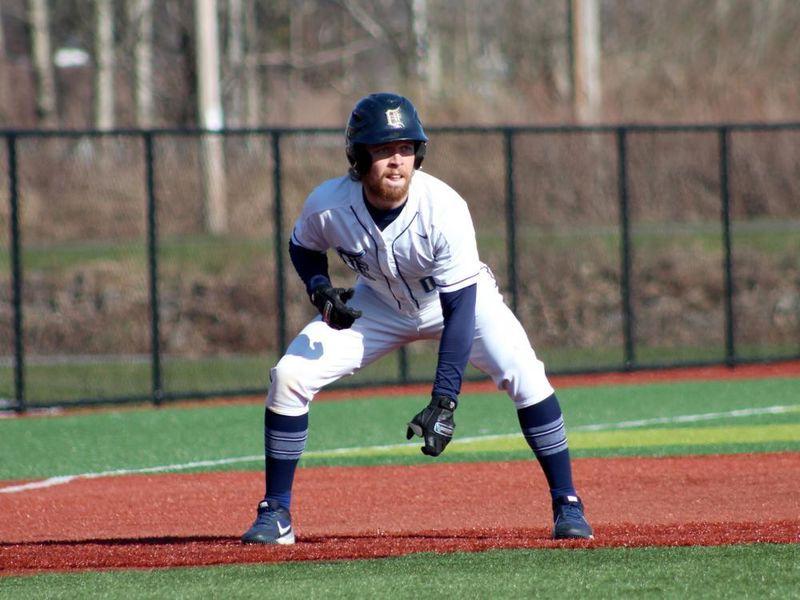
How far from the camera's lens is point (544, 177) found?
21984mm

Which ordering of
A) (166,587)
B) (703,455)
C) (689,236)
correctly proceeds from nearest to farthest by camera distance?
(166,587) → (703,455) → (689,236)

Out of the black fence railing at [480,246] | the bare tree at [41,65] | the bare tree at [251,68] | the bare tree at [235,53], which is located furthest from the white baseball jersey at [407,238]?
the bare tree at [41,65]

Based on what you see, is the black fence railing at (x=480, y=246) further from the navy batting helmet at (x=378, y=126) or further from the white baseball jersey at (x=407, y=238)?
the navy batting helmet at (x=378, y=126)

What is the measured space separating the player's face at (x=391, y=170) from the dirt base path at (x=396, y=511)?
1.51m

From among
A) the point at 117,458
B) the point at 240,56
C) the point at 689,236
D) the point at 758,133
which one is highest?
the point at 240,56

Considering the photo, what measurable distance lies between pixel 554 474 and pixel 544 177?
51.8ft

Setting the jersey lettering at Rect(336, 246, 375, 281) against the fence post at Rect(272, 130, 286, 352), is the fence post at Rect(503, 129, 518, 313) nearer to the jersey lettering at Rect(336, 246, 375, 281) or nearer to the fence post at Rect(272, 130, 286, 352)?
the fence post at Rect(272, 130, 286, 352)

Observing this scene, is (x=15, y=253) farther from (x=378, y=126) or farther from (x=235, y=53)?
(x=235, y=53)

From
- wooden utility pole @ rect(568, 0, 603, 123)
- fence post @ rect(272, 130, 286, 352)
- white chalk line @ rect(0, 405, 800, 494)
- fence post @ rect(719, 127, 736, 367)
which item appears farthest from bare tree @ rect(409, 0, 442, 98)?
white chalk line @ rect(0, 405, 800, 494)

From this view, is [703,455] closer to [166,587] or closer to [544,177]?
[166,587]

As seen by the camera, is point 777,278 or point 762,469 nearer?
point 762,469

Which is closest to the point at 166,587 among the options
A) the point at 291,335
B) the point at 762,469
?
the point at 762,469

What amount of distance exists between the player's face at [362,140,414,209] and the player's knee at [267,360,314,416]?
0.85 m

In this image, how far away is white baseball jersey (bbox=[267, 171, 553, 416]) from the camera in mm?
6195
